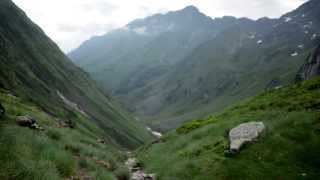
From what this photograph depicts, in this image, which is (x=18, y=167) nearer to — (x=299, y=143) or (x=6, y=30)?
(x=299, y=143)

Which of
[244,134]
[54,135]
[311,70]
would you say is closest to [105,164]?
[54,135]

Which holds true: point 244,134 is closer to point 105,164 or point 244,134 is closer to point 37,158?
point 105,164

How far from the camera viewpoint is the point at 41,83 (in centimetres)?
8669

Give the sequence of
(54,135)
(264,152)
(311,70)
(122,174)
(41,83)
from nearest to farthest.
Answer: (122,174) < (264,152) < (54,135) < (41,83) < (311,70)

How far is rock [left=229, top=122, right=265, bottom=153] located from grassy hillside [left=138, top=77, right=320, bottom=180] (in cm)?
43

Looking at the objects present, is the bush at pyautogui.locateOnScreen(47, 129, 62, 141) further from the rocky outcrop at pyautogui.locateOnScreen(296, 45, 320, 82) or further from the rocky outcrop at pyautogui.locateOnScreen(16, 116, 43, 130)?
the rocky outcrop at pyautogui.locateOnScreen(296, 45, 320, 82)

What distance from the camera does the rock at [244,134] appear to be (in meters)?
27.8

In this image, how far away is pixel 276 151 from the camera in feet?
85.8

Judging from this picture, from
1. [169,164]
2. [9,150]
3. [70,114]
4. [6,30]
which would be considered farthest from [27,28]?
[9,150]

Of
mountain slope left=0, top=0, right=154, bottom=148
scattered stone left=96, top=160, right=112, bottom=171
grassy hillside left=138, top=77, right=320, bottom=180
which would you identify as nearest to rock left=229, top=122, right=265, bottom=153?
grassy hillside left=138, top=77, right=320, bottom=180

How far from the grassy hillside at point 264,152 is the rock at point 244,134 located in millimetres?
428

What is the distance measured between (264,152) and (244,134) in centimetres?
306

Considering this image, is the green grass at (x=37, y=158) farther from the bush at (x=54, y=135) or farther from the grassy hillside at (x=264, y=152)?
the grassy hillside at (x=264, y=152)

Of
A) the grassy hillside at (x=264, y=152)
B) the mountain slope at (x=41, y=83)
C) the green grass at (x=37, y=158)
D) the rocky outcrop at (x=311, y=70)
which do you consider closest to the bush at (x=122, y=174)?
the green grass at (x=37, y=158)
